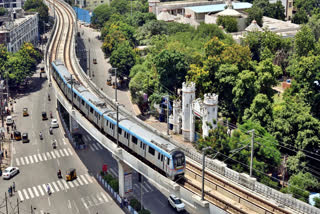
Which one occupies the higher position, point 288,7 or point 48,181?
point 288,7

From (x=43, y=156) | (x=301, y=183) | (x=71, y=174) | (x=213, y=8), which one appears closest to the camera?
(x=301, y=183)

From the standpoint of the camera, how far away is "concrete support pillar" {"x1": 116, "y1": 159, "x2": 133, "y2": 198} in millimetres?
68875

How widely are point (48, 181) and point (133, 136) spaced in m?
21.9

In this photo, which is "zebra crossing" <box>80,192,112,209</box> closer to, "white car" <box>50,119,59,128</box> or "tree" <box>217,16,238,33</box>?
"white car" <box>50,119,59,128</box>

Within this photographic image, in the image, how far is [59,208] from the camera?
69.1 m

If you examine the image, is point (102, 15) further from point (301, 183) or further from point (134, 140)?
point (301, 183)

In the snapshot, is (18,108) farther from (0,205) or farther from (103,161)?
(0,205)

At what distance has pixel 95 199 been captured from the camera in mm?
71875

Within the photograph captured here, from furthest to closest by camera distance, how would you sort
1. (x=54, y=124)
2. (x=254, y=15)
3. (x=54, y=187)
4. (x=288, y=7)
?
(x=288, y=7), (x=254, y=15), (x=54, y=124), (x=54, y=187)

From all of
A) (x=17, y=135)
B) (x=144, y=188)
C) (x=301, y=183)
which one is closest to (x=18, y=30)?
(x=17, y=135)

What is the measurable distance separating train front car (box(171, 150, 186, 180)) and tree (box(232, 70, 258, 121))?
30863mm

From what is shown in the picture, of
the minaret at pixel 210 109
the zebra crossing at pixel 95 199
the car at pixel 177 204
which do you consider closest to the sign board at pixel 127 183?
the zebra crossing at pixel 95 199

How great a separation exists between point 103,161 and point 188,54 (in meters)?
33.3

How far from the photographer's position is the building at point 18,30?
134 m
